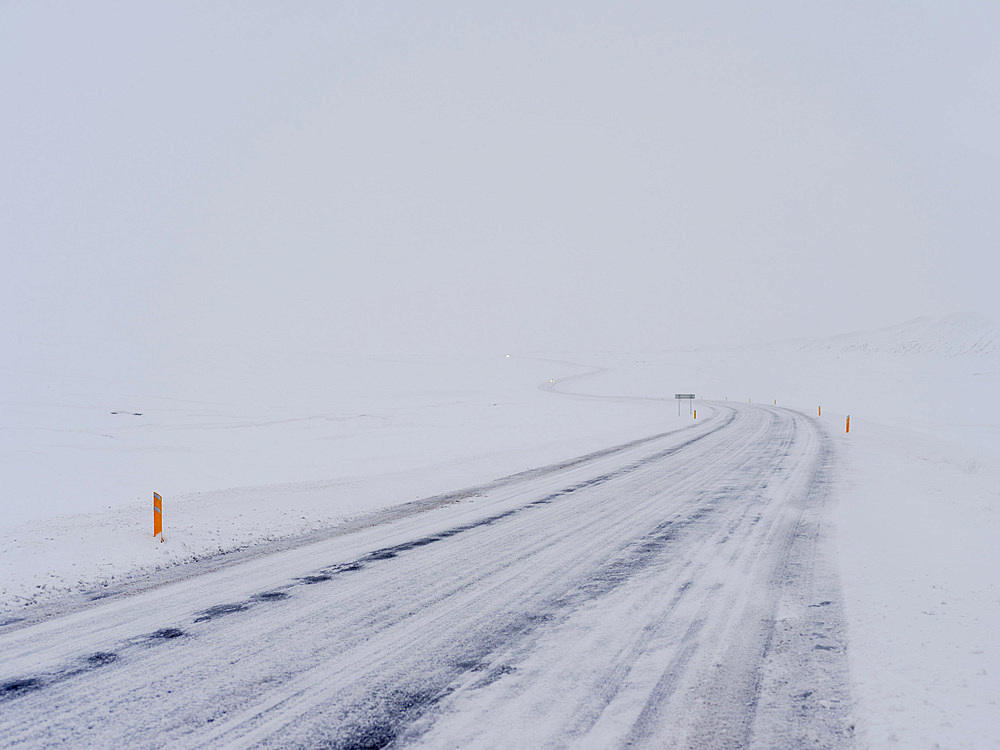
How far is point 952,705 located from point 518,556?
4.88m

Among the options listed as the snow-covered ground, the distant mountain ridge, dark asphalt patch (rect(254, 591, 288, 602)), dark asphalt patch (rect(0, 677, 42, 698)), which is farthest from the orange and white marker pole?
the distant mountain ridge

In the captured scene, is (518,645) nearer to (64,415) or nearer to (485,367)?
(64,415)

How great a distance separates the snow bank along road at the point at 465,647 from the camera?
12.6ft

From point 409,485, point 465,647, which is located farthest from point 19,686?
point 409,485

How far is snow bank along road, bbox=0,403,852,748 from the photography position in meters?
3.85

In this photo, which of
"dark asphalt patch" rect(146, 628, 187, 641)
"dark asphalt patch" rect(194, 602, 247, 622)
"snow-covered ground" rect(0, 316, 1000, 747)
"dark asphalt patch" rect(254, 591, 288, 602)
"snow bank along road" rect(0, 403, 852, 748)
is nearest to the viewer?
"snow bank along road" rect(0, 403, 852, 748)

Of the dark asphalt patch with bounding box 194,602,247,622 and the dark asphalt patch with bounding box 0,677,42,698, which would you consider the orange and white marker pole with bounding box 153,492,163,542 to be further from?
the dark asphalt patch with bounding box 0,677,42,698

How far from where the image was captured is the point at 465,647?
506 centimetres

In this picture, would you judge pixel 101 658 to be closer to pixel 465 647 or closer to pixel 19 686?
pixel 19 686

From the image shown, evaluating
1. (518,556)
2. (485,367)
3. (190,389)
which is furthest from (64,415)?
(485,367)

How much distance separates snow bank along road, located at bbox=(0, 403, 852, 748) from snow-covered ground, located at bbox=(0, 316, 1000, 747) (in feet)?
1.85

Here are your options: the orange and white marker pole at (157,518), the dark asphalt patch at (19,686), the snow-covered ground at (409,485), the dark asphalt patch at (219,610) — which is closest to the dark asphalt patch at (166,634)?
the dark asphalt patch at (219,610)

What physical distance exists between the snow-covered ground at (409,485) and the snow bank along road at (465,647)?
563 mm

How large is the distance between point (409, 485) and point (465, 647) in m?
10.0
